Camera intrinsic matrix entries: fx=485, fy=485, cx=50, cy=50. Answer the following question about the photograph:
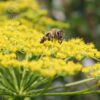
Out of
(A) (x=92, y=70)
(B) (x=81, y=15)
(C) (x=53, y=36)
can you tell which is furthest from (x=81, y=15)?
(A) (x=92, y=70)

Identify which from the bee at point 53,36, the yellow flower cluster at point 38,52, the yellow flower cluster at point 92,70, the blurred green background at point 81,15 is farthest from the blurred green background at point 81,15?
the yellow flower cluster at point 92,70

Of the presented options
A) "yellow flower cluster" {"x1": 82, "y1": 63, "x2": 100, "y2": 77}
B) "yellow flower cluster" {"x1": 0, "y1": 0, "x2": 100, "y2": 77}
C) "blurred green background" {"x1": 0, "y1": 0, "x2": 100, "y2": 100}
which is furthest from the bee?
"blurred green background" {"x1": 0, "y1": 0, "x2": 100, "y2": 100}

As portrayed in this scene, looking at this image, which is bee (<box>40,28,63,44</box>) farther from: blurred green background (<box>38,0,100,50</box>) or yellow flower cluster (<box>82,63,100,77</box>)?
blurred green background (<box>38,0,100,50</box>)

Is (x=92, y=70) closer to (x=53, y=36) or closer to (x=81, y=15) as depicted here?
(x=53, y=36)

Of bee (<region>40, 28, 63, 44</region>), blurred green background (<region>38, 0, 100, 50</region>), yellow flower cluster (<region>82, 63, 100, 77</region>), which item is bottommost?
yellow flower cluster (<region>82, 63, 100, 77</region>)

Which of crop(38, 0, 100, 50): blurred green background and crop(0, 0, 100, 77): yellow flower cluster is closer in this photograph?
crop(0, 0, 100, 77): yellow flower cluster

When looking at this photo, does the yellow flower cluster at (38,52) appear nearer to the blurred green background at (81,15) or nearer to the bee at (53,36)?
the bee at (53,36)

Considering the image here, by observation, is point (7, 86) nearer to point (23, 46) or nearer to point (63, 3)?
point (23, 46)

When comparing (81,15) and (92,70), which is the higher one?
(81,15)

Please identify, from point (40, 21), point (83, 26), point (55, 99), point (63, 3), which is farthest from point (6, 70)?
point (63, 3)

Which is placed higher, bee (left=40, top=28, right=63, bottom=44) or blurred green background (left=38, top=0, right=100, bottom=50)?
blurred green background (left=38, top=0, right=100, bottom=50)

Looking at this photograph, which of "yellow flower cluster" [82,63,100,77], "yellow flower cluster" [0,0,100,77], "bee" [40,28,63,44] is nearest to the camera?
"yellow flower cluster" [0,0,100,77]
